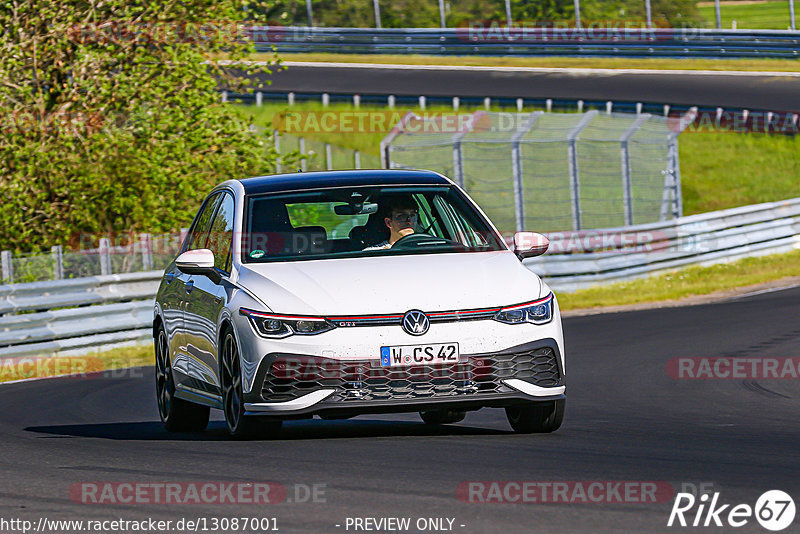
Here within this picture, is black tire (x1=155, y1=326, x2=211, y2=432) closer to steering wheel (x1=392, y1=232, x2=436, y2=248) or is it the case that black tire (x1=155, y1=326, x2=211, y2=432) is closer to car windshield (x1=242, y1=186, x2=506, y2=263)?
car windshield (x1=242, y1=186, x2=506, y2=263)

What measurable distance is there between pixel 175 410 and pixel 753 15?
53.7 metres

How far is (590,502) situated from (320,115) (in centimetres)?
3828

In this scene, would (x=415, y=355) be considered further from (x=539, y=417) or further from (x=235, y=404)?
(x=235, y=404)

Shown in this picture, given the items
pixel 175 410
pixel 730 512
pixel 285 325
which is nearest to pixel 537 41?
pixel 175 410

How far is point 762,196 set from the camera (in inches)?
1455

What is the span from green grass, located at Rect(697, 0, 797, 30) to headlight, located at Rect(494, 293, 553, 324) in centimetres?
4802

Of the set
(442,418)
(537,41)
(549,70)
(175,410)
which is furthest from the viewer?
(537,41)

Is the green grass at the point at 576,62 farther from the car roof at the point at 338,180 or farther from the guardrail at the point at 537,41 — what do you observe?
the car roof at the point at 338,180

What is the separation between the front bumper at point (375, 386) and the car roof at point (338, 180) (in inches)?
65.0

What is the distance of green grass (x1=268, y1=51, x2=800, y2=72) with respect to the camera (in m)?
49.2

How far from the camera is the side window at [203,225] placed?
10.9 meters

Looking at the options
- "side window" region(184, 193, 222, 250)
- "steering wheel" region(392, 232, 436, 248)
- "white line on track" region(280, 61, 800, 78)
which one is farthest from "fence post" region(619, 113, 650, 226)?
"white line on track" region(280, 61, 800, 78)

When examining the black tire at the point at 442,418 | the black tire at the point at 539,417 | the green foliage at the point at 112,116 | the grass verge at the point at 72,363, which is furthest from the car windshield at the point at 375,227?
the green foliage at the point at 112,116

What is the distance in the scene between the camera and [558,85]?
4747 cm
